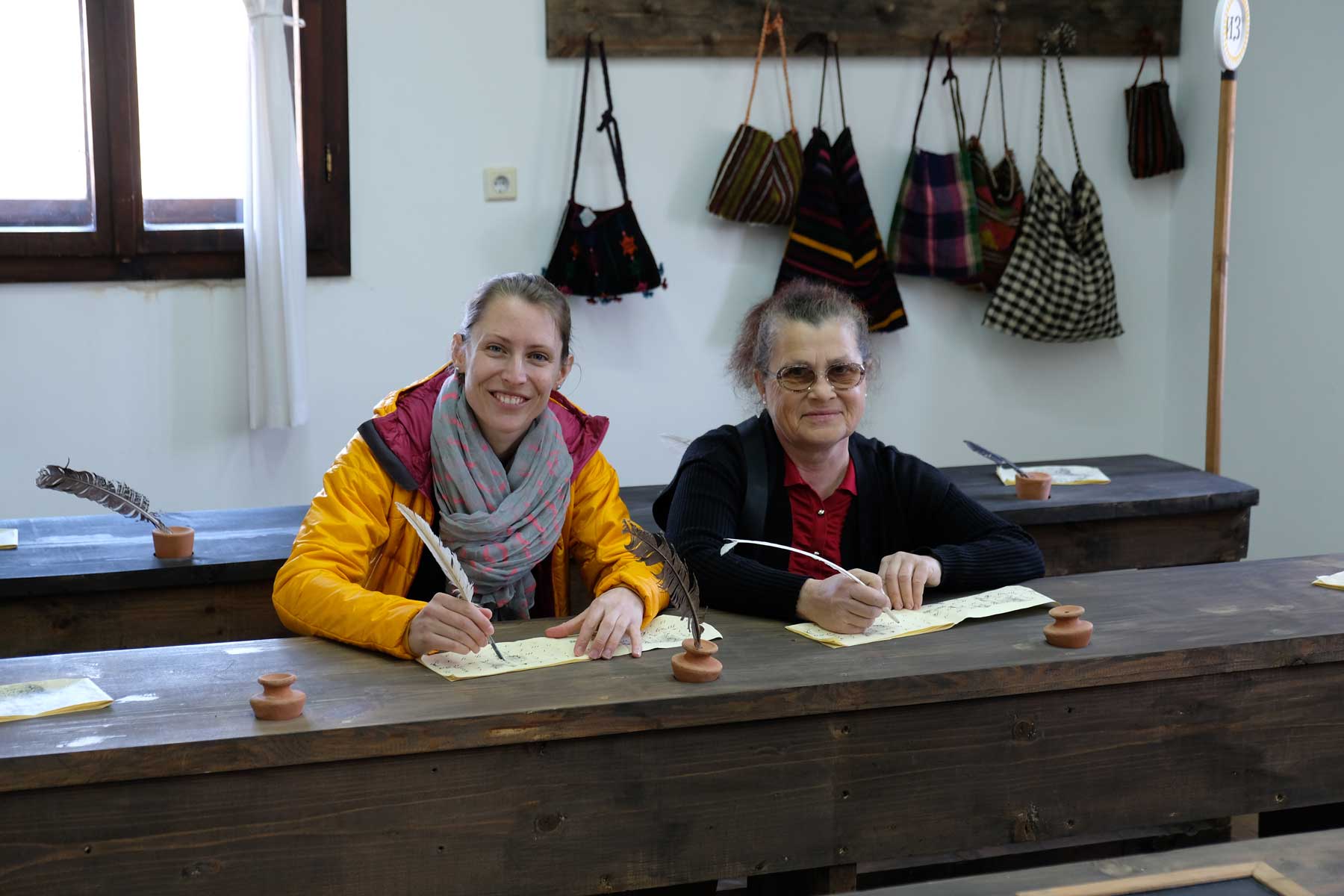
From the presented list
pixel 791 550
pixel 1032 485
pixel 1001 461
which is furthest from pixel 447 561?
pixel 1001 461

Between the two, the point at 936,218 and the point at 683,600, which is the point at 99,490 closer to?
the point at 683,600

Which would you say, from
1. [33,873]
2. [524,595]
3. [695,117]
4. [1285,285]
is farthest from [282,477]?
[1285,285]

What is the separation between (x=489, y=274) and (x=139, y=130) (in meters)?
1.12

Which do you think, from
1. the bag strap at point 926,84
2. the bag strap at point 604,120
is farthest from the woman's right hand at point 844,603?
the bag strap at point 926,84

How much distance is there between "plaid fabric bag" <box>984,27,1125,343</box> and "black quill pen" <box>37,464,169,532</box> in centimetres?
294

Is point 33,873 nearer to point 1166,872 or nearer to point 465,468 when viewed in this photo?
point 465,468

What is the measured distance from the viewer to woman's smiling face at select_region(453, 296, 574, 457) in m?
2.24

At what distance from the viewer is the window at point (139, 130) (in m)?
4.04

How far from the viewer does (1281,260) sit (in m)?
4.33

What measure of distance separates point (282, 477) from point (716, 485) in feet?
7.77

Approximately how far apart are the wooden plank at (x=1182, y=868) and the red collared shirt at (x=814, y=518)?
1.05 m

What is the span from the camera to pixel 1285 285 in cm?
431

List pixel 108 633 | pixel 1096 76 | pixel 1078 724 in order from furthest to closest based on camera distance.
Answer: pixel 1096 76 < pixel 108 633 < pixel 1078 724

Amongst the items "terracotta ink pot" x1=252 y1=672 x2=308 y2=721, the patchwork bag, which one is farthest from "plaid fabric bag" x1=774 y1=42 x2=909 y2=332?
"terracotta ink pot" x1=252 y1=672 x2=308 y2=721
